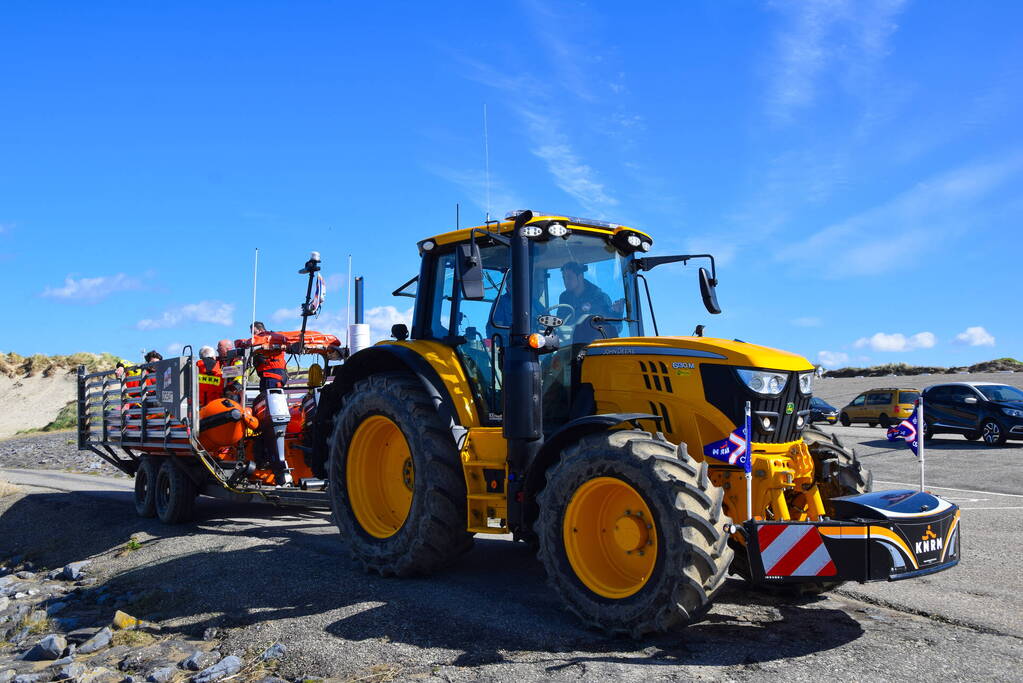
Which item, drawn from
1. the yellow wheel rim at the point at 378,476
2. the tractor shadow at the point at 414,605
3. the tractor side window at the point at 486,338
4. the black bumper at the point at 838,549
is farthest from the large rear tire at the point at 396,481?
the black bumper at the point at 838,549

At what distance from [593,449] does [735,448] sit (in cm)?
89

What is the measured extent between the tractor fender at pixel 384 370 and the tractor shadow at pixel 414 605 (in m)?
1.16

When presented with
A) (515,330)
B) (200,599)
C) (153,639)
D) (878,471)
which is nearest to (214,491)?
(200,599)

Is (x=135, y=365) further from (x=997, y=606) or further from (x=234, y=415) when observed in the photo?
(x=997, y=606)

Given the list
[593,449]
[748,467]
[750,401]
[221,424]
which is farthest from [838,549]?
[221,424]

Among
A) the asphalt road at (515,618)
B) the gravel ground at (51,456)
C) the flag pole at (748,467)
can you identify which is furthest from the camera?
the gravel ground at (51,456)

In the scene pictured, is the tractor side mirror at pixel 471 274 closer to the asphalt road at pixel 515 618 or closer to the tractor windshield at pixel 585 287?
the tractor windshield at pixel 585 287

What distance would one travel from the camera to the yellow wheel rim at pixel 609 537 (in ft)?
15.8

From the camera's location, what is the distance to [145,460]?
10.5 metres

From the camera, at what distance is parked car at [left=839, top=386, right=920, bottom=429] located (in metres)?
27.6

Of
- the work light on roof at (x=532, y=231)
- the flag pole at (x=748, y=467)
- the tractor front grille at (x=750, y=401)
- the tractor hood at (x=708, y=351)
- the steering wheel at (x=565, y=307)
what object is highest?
the work light on roof at (x=532, y=231)

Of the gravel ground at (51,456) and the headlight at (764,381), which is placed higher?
the headlight at (764,381)

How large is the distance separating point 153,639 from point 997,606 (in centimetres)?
589

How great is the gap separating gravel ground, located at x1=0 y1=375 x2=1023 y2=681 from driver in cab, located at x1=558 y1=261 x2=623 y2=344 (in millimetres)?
1930
